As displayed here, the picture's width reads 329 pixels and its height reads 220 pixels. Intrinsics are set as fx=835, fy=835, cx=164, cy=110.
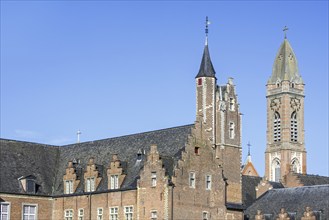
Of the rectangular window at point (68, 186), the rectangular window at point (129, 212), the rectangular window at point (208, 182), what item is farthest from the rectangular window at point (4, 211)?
the rectangular window at point (208, 182)

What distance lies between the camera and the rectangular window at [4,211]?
75125 millimetres

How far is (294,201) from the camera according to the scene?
8706cm

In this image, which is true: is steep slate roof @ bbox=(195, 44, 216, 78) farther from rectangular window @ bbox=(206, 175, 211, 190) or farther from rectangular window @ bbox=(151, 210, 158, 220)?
rectangular window @ bbox=(151, 210, 158, 220)

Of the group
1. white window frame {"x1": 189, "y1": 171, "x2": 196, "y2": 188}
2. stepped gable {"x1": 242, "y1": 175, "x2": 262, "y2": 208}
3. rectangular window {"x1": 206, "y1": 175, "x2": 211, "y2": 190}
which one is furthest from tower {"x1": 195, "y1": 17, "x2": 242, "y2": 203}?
stepped gable {"x1": 242, "y1": 175, "x2": 262, "y2": 208}

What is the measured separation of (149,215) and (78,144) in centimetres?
1655

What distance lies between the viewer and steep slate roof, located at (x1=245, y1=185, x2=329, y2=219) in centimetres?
8369

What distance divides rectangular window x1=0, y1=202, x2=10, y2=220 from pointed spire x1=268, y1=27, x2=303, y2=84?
76023 mm

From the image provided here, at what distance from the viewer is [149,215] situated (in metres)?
70.7

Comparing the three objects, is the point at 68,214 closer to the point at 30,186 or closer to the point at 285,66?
the point at 30,186

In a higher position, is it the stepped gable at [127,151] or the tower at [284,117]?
the tower at [284,117]

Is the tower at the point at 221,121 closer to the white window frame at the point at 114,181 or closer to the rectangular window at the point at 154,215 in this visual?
the white window frame at the point at 114,181

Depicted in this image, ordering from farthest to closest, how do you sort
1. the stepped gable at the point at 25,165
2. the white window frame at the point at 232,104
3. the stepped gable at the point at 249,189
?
the stepped gable at the point at 249,189, the white window frame at the point at 232,104, the stepped gable at the point at 25,165

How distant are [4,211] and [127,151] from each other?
12409 mm

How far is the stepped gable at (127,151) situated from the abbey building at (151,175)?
0.35 feet
